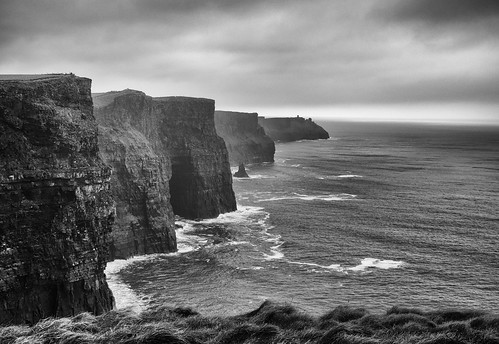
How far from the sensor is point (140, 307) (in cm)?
5053

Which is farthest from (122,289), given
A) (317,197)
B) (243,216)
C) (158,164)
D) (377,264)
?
(317,197)

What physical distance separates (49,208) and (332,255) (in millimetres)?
39228

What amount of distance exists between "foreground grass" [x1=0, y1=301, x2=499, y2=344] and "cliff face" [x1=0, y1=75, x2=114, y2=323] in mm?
19043

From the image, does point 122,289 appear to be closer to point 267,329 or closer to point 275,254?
point 275,254

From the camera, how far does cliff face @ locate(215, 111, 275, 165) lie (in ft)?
596

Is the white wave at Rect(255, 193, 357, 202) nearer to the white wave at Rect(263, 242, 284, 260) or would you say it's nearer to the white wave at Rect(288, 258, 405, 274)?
the white wave at Rect(263, 242, 284, 260)

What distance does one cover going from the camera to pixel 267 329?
82.5 ft

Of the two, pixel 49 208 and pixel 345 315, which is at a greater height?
pixel 49 208

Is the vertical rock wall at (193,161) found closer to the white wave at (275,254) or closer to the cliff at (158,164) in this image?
the cliff at (158,164)

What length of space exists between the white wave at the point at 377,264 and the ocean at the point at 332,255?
0.14 meters

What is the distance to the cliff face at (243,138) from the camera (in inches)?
7151

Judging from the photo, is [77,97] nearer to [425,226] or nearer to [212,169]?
Result: [212,169]

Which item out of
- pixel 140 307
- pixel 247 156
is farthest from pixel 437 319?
pixel 247 156

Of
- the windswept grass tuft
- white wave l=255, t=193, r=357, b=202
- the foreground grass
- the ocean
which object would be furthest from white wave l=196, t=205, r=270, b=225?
the foreground grass
